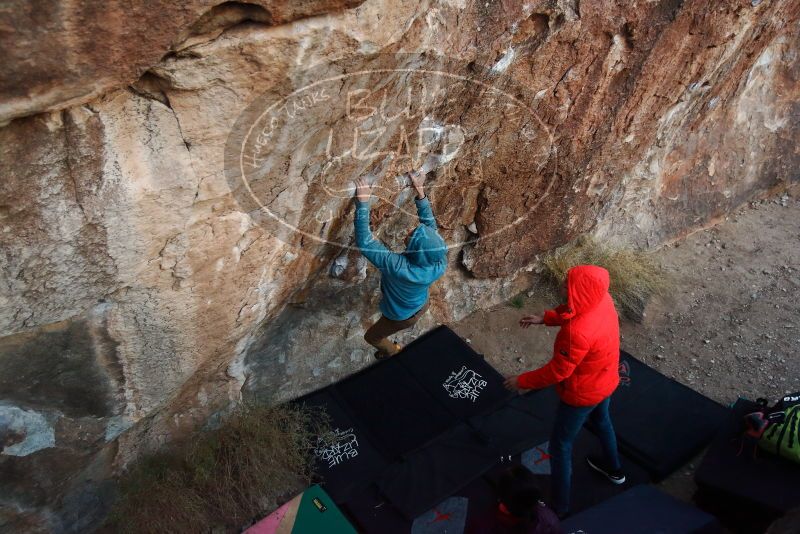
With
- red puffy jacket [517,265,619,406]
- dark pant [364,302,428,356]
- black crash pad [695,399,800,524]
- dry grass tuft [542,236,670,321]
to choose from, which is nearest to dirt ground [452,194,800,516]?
dry grass tuft [542,236,670,321]

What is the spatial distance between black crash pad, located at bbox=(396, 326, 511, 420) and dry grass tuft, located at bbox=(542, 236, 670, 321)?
0.96 metres

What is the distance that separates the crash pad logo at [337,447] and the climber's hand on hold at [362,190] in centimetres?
128

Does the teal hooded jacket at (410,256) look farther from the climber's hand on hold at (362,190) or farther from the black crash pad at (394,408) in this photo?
the black crash pad at (394,408)

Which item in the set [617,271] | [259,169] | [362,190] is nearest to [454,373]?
[362,190]

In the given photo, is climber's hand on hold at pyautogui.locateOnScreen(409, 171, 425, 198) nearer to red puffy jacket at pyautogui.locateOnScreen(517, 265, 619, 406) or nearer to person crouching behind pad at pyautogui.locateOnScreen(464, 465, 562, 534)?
red puffy jacket at pyautogui.locateOnScreen(517, 265, 619, 406)

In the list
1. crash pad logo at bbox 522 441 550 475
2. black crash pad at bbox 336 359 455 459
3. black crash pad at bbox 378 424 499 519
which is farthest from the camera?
black crash pad at bbox 336 359 455 459

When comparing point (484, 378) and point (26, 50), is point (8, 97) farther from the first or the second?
point (484, 378)

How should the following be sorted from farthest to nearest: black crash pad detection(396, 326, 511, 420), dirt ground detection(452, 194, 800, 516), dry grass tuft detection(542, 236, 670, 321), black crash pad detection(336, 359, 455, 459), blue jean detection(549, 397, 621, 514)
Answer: dry grass tuft detection(542, 236, 670, 321) < dirt ground detection(452, 194, 800, 516) < black crash pad detection(396, 326, 511, 420) < black crash pad detection(336, 359, 455, 459) < blue jean detection(549, 397, 621, 514)

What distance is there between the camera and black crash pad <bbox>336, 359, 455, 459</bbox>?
316cm

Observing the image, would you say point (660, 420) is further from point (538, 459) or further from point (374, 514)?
point (374, 514)

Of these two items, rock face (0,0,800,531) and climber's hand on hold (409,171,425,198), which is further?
climber's hand on hold (409,171,425,198)

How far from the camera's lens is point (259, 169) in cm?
222

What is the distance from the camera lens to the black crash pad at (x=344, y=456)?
Result: 2908mm

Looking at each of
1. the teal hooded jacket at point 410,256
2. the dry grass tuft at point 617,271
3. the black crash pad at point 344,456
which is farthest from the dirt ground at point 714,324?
the teal hooded jacket at point 410,256
